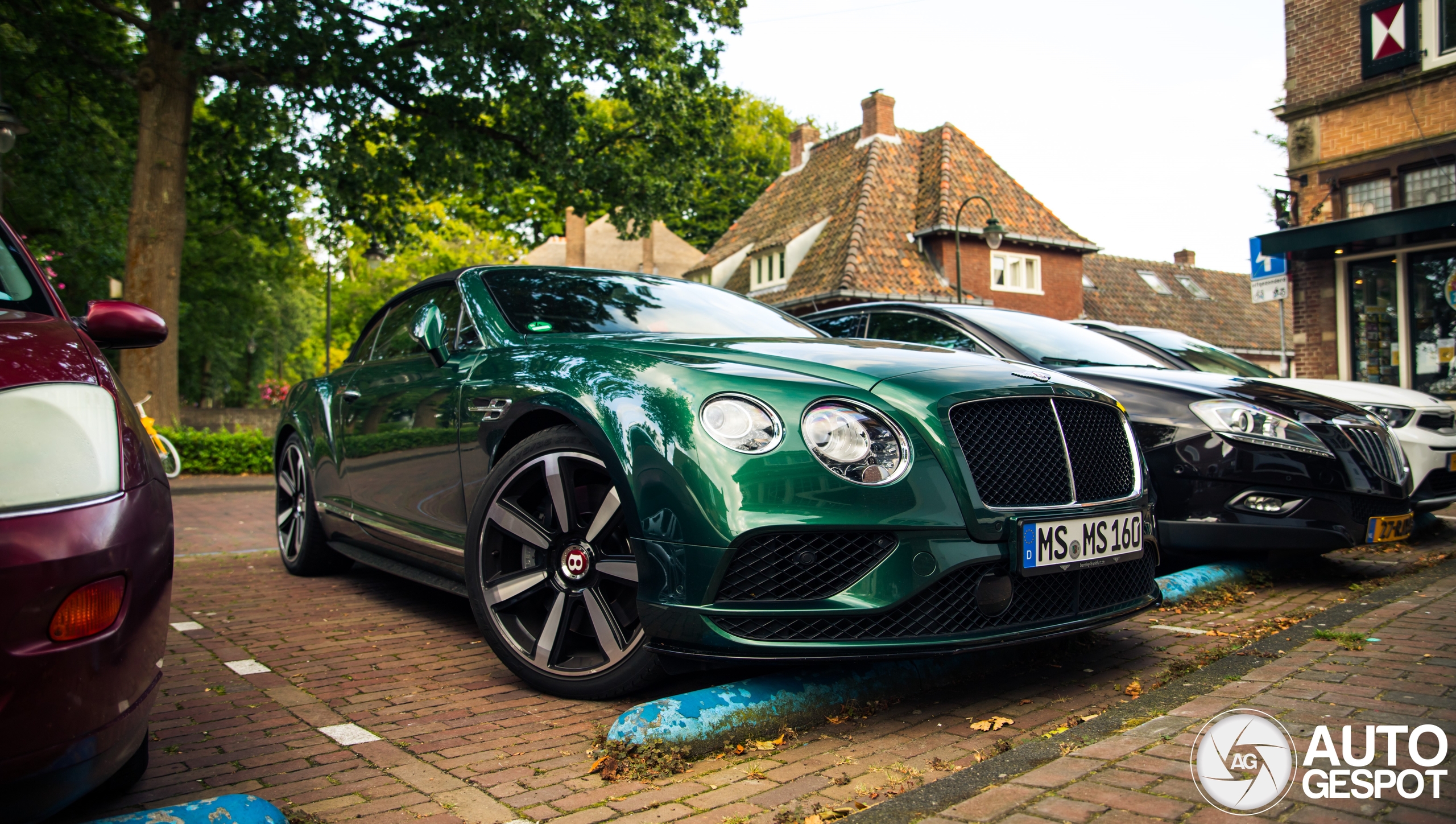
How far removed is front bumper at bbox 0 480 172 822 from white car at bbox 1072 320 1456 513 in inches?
223

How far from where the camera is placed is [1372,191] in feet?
51.2

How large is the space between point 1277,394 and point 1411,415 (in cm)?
228

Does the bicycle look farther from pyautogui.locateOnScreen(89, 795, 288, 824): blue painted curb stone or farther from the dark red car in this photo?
pyautogui.locateOnScreen(89, 795, 288, 824): blue painted curb stone

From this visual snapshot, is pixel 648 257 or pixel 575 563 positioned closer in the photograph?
pixel 575 563

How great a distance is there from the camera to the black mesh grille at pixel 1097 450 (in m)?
3.13

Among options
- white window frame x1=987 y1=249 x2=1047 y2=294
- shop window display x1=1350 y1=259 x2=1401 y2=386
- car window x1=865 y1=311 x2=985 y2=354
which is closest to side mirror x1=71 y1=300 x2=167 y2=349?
car window x1=865 y1=311 x2=985 y2=354

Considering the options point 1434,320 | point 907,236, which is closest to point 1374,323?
point 1434,320

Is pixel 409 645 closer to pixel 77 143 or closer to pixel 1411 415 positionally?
pixel 1411 415

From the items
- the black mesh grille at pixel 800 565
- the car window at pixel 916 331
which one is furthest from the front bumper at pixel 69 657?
the car window at pixel 916 331

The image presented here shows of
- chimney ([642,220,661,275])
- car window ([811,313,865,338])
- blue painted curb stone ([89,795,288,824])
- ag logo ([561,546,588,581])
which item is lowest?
blue painted curb stone ([89,795,288,824])

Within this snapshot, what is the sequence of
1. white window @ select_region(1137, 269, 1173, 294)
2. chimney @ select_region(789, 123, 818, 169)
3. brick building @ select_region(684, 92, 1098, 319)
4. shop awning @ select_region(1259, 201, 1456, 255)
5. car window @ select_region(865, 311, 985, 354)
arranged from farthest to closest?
white window @ select_region(1137, 269, 1173, 294) → chimney @ select_region(789, 123, 818, 169) → brick building @ select_region(684, 92, 1098, 319) → shop awning @ select_region(1259, 201, 1456, 255) → car window @ select_region(865, 311, 985, 354)

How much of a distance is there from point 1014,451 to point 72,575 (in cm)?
239

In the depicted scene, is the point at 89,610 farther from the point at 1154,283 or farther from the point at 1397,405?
the point at 1154,283

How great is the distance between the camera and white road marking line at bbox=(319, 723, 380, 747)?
2846mm
